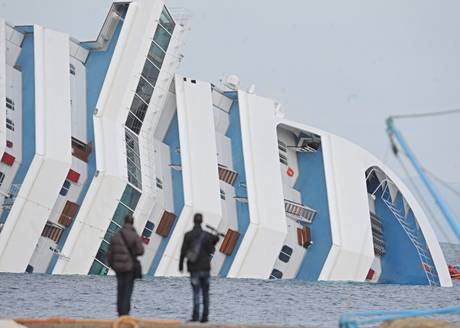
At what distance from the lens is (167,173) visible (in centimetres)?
4853

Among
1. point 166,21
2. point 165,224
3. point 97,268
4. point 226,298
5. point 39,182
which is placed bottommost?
point 97,268

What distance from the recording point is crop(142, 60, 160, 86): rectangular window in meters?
47.5

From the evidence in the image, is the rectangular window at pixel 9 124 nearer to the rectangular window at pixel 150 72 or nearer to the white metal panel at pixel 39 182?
the white metal panel at pixel 39 182

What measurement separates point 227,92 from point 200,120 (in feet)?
9.48

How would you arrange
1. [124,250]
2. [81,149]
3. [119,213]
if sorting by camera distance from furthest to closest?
[81,149]
[119,213]
[124,250]

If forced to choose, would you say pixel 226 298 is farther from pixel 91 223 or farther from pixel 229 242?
pixel 229 242

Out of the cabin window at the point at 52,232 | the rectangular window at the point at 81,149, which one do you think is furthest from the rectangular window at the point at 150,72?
the cabin window at the point at 52,232

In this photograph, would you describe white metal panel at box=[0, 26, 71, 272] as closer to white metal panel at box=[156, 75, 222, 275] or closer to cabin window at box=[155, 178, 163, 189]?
cabin window at box=[155, 178, 163, 189]

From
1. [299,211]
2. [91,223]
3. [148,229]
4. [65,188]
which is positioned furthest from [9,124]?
[299,211]

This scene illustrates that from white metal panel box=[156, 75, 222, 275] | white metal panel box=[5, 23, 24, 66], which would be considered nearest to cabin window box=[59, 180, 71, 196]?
white metal panel box=[156, 75, 222, 275]

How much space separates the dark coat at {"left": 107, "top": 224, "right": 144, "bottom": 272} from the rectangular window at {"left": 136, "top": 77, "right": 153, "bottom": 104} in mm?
26293

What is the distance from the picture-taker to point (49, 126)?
1716 inches

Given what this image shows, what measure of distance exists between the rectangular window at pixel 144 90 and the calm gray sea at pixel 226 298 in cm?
686

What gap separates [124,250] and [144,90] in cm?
2698
